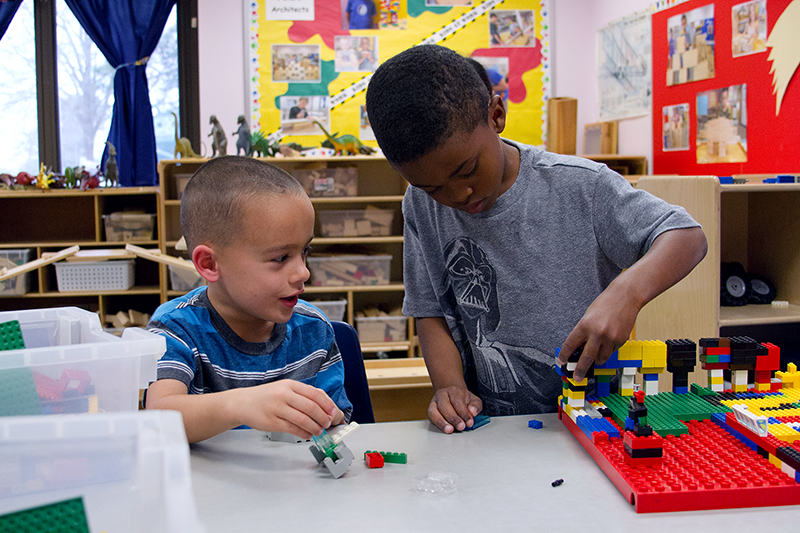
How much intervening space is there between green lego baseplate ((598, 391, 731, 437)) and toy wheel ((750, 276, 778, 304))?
4.83ft

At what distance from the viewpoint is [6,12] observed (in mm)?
3758

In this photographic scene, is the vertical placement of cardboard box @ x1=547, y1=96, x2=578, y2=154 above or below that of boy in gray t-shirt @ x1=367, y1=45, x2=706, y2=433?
above

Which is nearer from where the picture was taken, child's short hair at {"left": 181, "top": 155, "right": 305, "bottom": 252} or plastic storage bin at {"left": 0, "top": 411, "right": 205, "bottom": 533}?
plastic storage bin at {"left": 0, "top": 411, "right": 205, "bottom": 533}

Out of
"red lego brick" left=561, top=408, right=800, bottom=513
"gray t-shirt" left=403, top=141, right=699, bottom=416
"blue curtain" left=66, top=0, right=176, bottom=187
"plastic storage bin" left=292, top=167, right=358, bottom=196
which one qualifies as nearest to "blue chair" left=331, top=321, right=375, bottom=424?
"gray t-shirt" left=403, top=141, right=699, bottom=416

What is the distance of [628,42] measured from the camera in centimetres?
349

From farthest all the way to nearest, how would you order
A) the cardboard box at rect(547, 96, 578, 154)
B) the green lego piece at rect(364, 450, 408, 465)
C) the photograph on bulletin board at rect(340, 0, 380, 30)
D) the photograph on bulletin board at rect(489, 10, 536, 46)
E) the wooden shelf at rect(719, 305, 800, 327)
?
the photograph on bulletin board at rect(489, 10, 536, 46)
the photograph on bulletin board at rect(340, 0, 380, 30)
the cardboard box at rect(547, 96, 578, 154)
the wooden shelf at rect(719, 305, 800, 327)
the green lego piece at rect(364, 450, 408, 465)

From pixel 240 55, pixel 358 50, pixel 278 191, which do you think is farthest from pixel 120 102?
pixel 278 191

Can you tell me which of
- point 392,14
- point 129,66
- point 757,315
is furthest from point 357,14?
point 757,315

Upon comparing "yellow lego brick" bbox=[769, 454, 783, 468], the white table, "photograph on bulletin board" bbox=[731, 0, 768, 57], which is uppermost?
"photograph on bulletin board" bbox=[731, 0, 768, 57]

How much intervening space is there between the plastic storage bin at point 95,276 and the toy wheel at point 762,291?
3.01 m

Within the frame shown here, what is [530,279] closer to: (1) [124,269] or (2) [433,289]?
(2) [433,289]

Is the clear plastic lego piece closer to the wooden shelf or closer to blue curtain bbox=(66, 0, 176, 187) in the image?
the wooden shelf

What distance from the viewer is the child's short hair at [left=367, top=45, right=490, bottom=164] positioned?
84cm

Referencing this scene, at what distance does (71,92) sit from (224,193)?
358 cm
